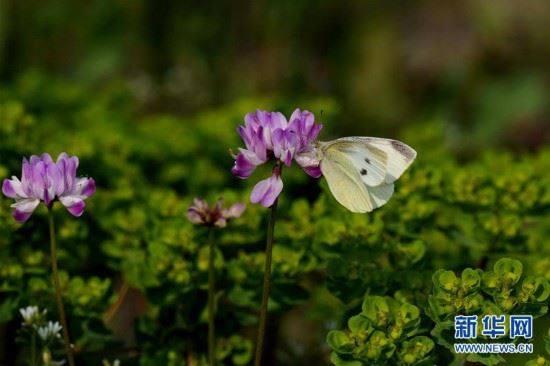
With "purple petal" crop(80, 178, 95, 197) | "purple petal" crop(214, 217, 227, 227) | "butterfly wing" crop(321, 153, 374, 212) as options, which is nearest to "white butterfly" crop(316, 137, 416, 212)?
"butterfly wing" crop(321, 153, 374, 212)

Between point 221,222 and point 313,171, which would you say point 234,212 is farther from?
point 313,171

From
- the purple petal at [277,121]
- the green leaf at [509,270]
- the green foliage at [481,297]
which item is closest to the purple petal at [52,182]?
the purple petal at [277,121]

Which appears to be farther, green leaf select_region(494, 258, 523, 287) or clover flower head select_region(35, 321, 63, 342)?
clover flower head select_region(35, 321, 63, 342)

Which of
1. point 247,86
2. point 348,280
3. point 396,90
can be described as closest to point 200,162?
point 348,280

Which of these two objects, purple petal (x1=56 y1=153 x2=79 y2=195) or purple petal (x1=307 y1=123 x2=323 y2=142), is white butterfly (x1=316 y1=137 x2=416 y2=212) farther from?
purple petal (x1=56 y1=153 x2=79 y2=195)

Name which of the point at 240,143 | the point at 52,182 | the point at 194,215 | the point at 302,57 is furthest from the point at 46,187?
the point at 302,57

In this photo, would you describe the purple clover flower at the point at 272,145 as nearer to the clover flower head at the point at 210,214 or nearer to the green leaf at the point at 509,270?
the clover flower head at the point at 210,214
